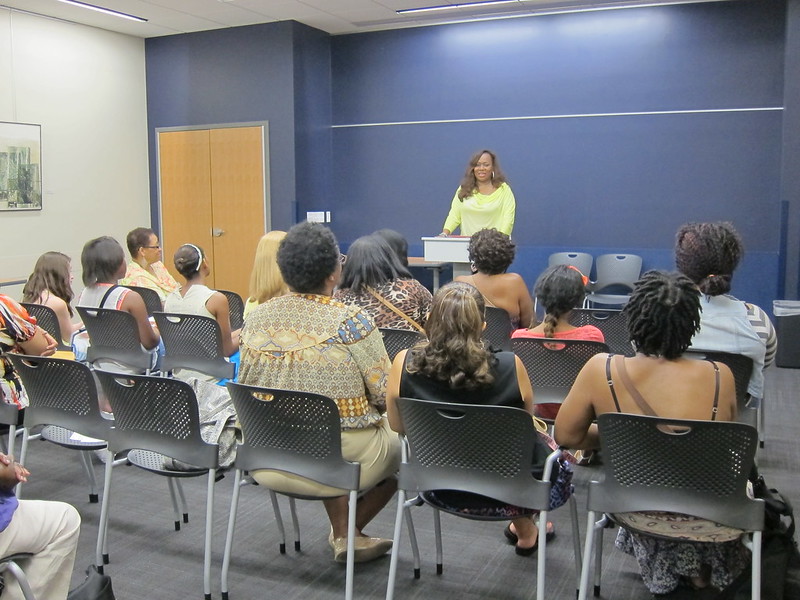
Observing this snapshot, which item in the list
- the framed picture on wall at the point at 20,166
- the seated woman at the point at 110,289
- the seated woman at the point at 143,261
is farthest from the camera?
the framed picture on wall at the point at 20,166

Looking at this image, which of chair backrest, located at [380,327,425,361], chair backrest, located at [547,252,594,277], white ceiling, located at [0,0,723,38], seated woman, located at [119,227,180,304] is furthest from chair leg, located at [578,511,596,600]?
white ceiling, located at [0,0,723,38]

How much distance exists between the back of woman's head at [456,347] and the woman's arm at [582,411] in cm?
25

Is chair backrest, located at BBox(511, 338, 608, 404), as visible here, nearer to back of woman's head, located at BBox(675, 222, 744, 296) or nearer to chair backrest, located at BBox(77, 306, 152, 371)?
back of woman's head, located at BBox(675, 222, 744, 296)

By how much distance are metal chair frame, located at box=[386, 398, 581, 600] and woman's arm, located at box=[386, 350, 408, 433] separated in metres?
0.12

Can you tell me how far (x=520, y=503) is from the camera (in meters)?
2.32

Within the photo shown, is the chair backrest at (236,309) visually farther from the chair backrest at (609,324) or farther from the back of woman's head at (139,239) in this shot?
the chair backrest at (609,324)

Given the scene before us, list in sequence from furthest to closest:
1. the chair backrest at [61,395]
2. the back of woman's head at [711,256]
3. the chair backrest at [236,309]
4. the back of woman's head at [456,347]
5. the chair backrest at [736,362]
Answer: the chair backrest at [236,309]
the back of woman's head at [711,256]
the chair backrest at [736,362]
the chair backrest at [61,395]
the back of woman's head at [456,347]

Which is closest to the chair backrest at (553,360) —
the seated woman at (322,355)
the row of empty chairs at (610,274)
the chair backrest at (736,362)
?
the chair backrest at (736,362)

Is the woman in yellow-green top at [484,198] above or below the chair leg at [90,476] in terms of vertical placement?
above

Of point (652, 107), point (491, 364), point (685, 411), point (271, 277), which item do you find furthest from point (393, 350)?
point (652, 107)

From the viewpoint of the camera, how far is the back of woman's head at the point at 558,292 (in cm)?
344

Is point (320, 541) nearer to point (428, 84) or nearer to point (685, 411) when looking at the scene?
point (685, 411)

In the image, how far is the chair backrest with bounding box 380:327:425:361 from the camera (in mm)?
3396

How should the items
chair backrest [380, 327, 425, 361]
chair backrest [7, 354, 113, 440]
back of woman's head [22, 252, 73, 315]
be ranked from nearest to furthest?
chair backrest [7, 354, 113, 440] < chair backrest [380, 327, 425, 361] < back of woman's head [22, 252, 73, 315]
